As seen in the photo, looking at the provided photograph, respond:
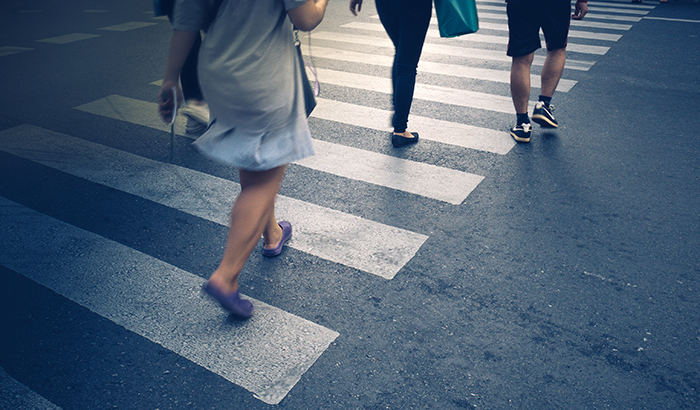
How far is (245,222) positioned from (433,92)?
3947mm

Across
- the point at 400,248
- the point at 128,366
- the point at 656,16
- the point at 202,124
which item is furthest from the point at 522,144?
the point at 656,16

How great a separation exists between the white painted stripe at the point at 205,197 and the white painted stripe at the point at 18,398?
1.43m

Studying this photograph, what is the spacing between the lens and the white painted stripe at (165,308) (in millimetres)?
2229

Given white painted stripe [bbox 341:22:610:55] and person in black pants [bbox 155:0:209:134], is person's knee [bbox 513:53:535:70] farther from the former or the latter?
white painted stripe [bbox 341:22:610:55]

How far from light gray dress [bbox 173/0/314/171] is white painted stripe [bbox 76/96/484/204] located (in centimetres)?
152

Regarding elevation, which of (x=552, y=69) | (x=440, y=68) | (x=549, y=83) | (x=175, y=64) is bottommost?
(x=440, y=68)

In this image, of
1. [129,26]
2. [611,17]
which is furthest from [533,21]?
[129,26]

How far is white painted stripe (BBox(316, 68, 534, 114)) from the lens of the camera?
17.6 feet

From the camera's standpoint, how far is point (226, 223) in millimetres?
3346

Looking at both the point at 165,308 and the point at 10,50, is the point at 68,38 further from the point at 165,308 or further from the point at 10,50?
the point at 165,308

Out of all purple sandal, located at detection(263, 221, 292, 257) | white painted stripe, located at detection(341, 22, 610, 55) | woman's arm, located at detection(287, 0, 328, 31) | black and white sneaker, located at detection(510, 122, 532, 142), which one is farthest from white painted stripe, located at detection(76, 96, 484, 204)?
white painted stripe, located at detection(341, 22, 610, 55)

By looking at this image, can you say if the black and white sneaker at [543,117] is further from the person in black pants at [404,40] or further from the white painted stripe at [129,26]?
the white painted stripe at [129,26]

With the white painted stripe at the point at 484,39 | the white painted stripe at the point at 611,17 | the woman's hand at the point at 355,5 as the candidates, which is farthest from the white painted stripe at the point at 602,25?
the woman's hand at the point at 355,5

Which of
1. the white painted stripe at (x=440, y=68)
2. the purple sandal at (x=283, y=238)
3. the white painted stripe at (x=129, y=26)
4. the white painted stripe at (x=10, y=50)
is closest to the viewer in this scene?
the purple sandal at (x=283, y=238)
